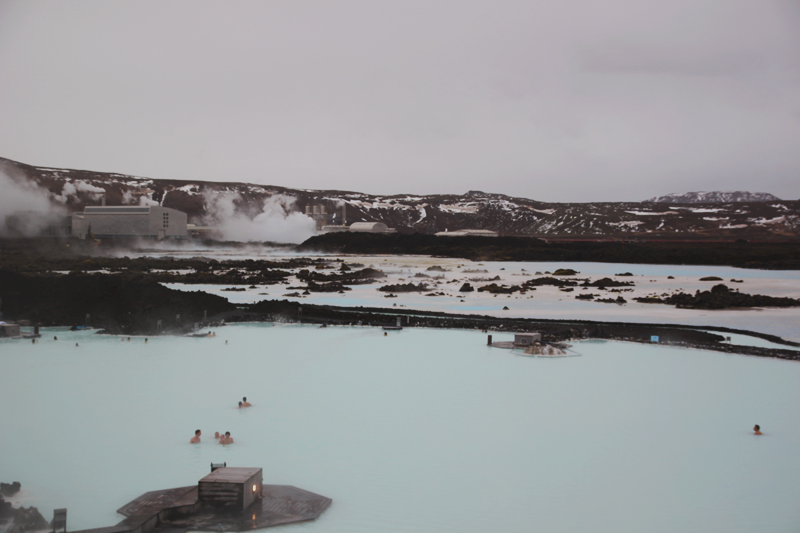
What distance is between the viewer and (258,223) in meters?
80.9

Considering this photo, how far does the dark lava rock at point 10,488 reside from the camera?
6.95m

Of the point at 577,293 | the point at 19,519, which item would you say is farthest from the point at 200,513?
the point at 577,293

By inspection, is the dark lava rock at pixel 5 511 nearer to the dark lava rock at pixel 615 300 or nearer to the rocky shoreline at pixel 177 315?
the rocky shoreline at pixel 177 315

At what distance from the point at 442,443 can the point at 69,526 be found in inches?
208

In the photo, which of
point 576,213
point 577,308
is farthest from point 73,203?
point 576,213

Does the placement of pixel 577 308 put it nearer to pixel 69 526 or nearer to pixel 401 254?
pixel 69 526

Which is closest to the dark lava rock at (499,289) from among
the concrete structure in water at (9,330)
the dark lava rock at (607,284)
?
the dark lava rock at (607,284)

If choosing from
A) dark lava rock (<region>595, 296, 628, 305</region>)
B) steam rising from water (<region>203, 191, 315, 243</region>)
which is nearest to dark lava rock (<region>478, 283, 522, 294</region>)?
dark lava rock (<region>595, 296, 628, 305</region>)

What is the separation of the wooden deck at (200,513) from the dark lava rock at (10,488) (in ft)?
4.80

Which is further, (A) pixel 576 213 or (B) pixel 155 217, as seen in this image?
(A) pixel 576 213

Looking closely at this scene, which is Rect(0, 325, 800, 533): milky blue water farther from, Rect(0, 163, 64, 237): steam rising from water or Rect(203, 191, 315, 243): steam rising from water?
Rect(203, 191, 315, 243): steam rising from water

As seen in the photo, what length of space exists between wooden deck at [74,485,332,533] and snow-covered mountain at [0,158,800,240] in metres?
75.7

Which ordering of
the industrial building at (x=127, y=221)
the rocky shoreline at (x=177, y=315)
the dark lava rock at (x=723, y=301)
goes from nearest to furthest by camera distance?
the rocky shoreline at (x=177, y=315), the dark lava rock at (x=723, y=301), the industrial building at (x=127, y=221)

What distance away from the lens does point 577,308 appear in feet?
80.7
